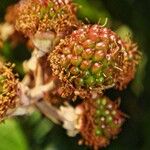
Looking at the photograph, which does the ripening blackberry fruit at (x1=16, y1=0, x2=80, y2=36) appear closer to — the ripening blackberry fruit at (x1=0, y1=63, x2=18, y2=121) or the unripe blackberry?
the ripening blackberry fruit at (x1=0, y1=63, x2=18, y2=121)

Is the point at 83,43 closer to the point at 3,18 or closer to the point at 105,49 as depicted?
the point at 105,49

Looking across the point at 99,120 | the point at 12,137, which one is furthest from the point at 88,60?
the point at 12,137

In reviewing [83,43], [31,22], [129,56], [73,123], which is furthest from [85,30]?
[73,123]

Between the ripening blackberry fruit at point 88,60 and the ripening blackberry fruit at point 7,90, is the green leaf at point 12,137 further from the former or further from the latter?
the ripening blackberry fruit at point 88,60

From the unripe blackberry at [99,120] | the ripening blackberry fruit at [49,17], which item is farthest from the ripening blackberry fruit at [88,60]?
the unripe blackberry at [99,120]

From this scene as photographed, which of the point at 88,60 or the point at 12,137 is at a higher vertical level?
the point at 88,60

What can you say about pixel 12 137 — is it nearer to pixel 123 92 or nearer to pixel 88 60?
pixel 123 92
